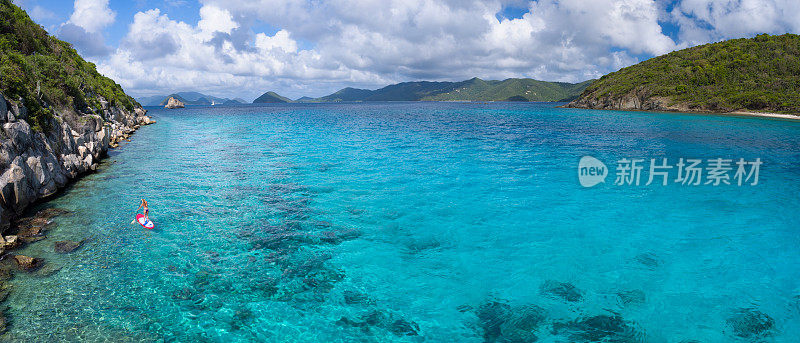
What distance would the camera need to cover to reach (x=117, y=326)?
1056 centimetres

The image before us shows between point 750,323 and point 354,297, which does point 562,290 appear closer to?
point 750,323

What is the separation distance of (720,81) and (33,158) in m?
181

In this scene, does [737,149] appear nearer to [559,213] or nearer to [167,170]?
[559,213]

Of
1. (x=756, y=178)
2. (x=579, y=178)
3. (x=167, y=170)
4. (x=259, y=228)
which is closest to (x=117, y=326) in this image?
(x=259, y=228)

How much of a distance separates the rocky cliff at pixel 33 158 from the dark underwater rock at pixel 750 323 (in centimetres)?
2917

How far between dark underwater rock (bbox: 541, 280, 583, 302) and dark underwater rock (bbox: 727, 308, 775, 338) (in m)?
4.45

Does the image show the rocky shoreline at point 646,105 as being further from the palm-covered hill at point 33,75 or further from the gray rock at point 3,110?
the palm-covered hill at point 33,75

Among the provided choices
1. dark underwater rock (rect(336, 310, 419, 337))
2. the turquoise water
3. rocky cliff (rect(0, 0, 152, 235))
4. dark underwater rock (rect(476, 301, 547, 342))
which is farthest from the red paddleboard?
dark underwater rock (rect(476, 301, 547, 342))

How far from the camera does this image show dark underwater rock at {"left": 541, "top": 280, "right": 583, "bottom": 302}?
12.6m

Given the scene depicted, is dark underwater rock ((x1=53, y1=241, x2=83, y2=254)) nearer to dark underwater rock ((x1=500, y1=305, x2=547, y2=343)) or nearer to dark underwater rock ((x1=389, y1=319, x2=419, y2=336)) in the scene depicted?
dark underwater rock ((x1=389, y1=319, x2=419, y2=336))

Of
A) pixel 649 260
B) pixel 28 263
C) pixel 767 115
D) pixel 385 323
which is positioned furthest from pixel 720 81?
pixel 28 263

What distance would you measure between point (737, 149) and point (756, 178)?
20.4m

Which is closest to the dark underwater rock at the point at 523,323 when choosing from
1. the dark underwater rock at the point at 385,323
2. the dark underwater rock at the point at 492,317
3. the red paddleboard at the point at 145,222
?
the dark underwater rock at the point at 492,317

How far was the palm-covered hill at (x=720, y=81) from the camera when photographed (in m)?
112
